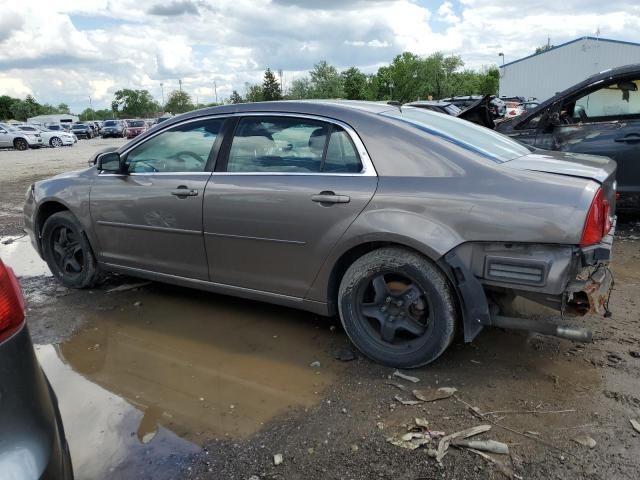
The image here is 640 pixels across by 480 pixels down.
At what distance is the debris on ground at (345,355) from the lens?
143 inches

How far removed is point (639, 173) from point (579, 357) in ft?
11.3

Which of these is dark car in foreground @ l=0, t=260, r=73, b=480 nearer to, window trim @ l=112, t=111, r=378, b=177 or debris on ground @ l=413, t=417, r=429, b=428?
debris on ground @ l=413, t=417, r=429, b=428

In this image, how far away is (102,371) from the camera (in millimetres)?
3668

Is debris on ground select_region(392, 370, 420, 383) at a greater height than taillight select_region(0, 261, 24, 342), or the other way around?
taillight select_region(0, 261, 24, 342)

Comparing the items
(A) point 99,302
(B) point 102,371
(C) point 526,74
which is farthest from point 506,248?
(C) point 526,74

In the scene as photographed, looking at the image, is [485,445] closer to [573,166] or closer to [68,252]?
[573,166]

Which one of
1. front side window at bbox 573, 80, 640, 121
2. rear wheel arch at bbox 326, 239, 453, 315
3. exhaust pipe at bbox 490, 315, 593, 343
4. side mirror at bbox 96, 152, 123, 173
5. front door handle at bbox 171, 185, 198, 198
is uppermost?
front side window at bbox 573, 80, 640, 121

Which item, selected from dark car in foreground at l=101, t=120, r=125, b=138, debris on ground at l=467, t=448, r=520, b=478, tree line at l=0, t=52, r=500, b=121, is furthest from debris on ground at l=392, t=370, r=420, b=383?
tree line at l=0, t=52, r=500, b=121

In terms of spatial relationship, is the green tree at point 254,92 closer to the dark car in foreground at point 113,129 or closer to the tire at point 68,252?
the dark car in foreground at point 113,129

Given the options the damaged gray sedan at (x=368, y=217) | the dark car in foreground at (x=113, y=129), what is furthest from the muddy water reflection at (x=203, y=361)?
the dark car in foreground at (x=113, y=129)

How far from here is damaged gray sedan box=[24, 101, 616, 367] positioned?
2.97 meters

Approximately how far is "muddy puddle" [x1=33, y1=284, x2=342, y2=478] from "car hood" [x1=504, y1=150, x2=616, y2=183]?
175 centimetres

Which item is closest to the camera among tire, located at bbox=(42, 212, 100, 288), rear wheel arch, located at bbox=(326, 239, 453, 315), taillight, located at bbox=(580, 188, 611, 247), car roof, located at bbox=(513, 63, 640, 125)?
taillight, located at bbox=(580, 188, 611, 247)

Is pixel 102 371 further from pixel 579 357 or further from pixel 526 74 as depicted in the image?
pixel 526 74
